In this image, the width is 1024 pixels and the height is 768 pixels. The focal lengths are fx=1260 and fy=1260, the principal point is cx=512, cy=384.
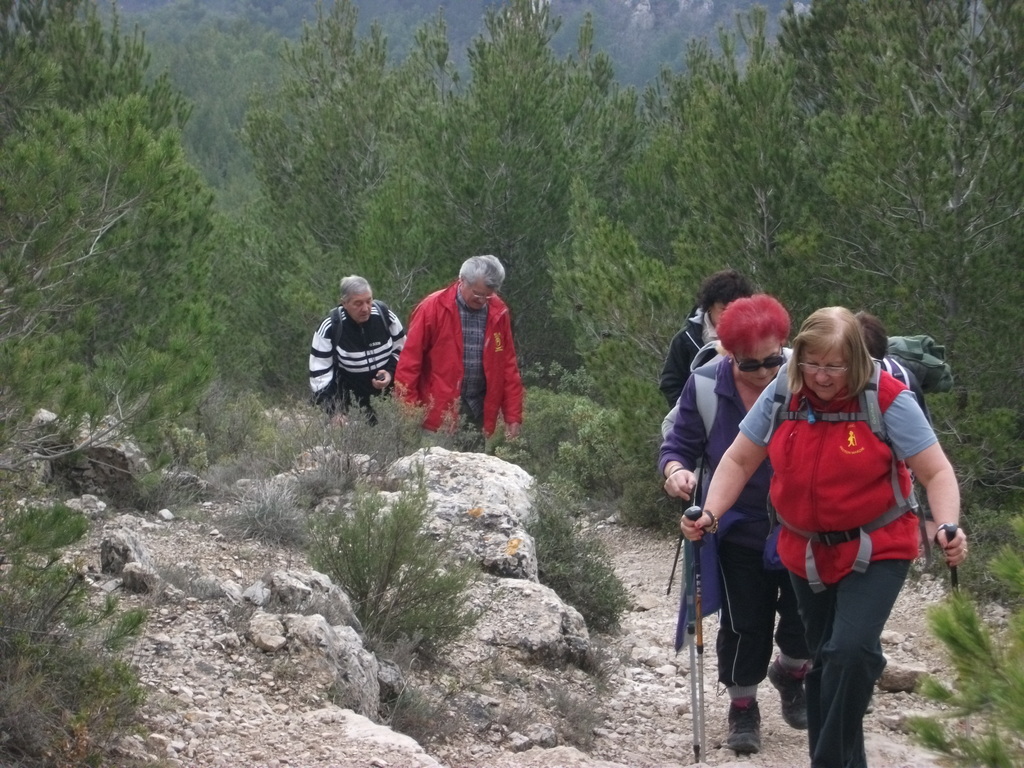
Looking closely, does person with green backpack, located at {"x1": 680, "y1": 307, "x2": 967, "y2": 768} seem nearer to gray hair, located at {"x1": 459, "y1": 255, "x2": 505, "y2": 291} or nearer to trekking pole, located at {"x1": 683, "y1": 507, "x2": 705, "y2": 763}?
trekking pole, located at {"x1": 683, "y1": 507, "x2": 705, "y2": 763}

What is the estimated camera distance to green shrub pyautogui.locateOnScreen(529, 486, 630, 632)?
21.5 feet

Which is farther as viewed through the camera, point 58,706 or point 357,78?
point 357,78

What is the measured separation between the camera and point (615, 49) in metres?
96.4

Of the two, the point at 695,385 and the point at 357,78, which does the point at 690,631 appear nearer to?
the point at 695,385

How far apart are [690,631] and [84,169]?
8.86 feet

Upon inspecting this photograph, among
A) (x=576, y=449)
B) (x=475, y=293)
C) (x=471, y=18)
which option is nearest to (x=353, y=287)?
(x=475, y=293)

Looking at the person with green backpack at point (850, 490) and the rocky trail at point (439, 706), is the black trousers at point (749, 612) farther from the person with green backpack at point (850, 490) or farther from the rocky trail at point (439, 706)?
the person with green backpack at point (850, 490)

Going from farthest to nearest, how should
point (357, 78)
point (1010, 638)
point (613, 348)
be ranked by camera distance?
point (357, 78), point (613, 348), point (1010, 638)

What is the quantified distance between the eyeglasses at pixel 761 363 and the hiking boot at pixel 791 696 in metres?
1.24

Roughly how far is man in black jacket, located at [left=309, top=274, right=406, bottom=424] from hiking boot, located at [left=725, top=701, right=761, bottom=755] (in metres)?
4.22

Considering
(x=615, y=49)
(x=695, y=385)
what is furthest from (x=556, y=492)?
(x=615, y=49)

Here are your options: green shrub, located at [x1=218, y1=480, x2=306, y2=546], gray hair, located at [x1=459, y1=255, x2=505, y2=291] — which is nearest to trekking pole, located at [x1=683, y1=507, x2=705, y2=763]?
green shrub, located at [x1=218, y1=480, x2=306, y2=546]

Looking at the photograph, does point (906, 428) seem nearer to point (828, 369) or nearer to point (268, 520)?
point (828, 369)

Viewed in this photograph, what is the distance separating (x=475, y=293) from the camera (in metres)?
7.98
